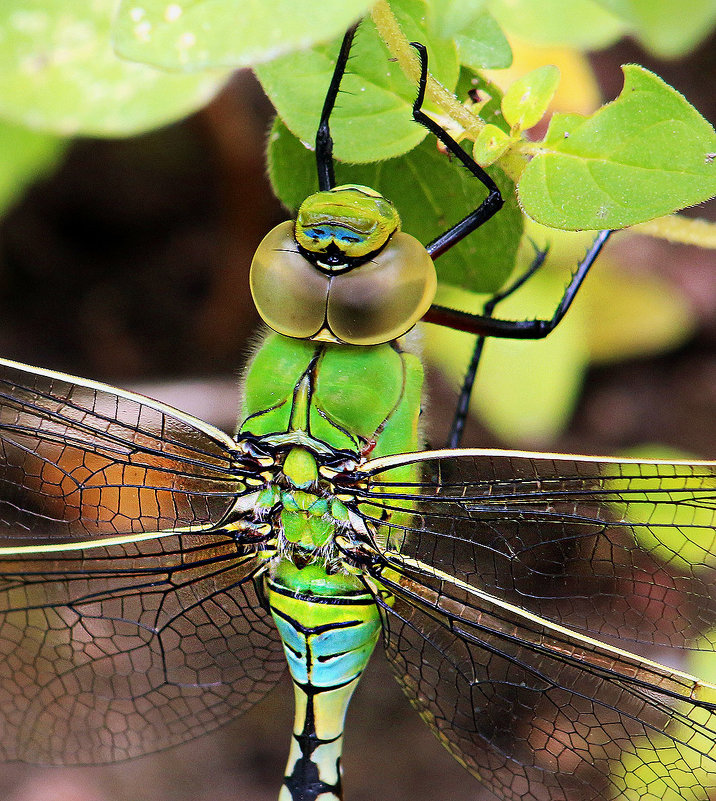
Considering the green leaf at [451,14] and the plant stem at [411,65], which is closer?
the green leaf at [451,14]

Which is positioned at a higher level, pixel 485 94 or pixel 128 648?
pixel 485 94

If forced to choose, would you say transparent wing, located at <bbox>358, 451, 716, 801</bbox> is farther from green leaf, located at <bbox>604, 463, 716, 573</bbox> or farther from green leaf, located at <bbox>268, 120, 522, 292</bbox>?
green leaf, located at <bbox>268, 120, 522, 292</bbox>

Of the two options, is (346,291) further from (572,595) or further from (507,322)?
(572,595)

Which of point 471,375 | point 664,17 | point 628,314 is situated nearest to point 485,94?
point 664,17

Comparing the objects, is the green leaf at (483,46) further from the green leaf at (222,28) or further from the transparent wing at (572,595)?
the transparent wing at (572,595)

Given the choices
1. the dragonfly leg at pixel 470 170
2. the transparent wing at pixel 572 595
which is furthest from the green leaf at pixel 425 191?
the transparent wing at pixel 572 595
